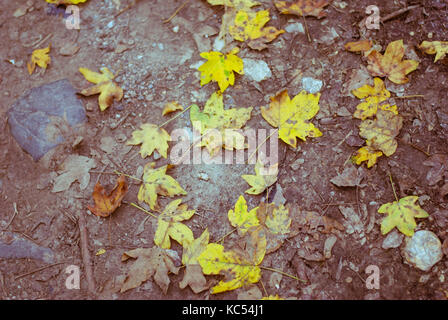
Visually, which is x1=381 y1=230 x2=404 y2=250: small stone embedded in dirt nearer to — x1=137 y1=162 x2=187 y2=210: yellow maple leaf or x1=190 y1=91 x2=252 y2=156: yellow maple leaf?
x1=190 y1=91 x2=252 y2=156: yellow maple leaf

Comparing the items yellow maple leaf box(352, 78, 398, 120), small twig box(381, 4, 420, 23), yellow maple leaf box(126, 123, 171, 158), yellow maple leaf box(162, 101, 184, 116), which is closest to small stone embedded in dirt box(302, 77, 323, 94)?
yellow maple leaf box(352, 78, 398, 120)

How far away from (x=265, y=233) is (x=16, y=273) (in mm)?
1352

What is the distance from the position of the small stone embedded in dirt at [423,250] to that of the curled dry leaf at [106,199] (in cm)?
152

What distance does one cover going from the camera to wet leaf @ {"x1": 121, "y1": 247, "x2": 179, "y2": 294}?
1.96 meters

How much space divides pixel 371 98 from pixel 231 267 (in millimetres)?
1292

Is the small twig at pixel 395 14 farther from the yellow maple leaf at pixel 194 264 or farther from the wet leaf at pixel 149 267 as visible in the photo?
the wet leaf at pixel 149 267

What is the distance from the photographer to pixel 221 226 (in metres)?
2.08

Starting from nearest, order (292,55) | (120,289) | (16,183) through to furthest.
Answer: (120,289) < (16,183) < (292,55)

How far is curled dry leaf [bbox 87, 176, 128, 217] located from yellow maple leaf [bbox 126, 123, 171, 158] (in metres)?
0.24

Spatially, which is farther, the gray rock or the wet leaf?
the gray rock
